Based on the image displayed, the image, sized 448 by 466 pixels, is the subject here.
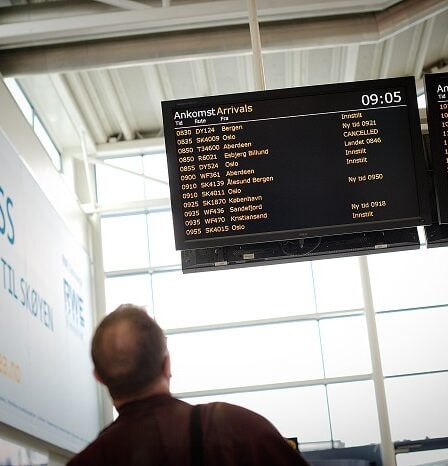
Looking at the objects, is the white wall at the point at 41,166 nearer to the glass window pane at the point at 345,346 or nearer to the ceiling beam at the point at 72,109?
the ceiling beam at the point at 72,109

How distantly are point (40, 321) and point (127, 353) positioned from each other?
7.03 m

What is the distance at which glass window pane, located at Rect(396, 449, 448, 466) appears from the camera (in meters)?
11.6

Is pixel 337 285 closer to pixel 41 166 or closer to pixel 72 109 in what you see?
pixel 72 109

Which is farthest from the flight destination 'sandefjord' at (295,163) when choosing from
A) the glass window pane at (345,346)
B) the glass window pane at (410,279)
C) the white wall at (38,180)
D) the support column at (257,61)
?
the glass window pane at (345,346)

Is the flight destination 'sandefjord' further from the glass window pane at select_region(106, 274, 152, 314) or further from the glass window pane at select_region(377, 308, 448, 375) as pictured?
the glass window pane at select_region(106, 274, 152, 314)

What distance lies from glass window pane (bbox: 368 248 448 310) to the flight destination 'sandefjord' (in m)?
6.33

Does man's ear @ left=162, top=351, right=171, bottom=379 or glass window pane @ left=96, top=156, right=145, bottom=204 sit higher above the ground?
glass window pane @ left=96, top=156, right=145, bottom=204

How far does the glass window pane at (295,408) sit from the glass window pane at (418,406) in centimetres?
90

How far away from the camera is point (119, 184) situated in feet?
44.0

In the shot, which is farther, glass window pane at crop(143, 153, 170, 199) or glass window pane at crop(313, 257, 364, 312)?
glass window pane at crop(143, 153, 170, 199)

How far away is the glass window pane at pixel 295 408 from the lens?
471 inches

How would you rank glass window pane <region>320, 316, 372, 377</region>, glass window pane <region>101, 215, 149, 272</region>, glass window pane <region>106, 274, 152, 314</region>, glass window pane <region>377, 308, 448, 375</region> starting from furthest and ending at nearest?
1. glass window pane <region>101, 215, 149, 272</region>
2. glass window pane <region>106, 274, 152, 314</region>
3. glass window pane <region>320, 316, 372, 377</region>
4. glass window pane <region>377, 308, 448, 375</region>

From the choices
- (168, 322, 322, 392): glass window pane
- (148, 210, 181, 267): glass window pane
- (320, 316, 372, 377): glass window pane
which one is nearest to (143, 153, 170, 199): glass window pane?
(148, 210, 181, 267): glass window pane

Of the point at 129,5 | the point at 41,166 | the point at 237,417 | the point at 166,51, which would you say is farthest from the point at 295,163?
the point at 41,166
